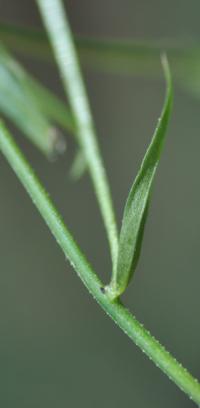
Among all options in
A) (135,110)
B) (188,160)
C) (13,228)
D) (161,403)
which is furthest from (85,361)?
(135,110)

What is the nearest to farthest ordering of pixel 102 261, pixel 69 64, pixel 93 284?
pixel 93 284 < pixel 69 64 < pixel 102 261

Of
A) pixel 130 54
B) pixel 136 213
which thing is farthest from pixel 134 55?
pixel 136 213

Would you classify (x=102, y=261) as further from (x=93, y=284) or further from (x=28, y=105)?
(x=93, y=284)

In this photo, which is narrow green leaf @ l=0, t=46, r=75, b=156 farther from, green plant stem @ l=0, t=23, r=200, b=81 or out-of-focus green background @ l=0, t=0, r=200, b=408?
out-of-focus green background @ l=0, t=0, r=200, b=408

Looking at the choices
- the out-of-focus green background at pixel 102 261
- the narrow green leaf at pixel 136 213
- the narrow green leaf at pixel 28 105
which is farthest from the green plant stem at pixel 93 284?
the out-of-focus green background at pixel 102 261

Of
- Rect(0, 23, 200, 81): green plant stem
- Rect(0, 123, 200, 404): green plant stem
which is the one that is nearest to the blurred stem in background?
Rect(0, 23, 200, 81): green plant stem

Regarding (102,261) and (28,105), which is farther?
(102,261)

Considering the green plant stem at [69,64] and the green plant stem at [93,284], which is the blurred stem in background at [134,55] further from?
the green plant stem at [93,284]
